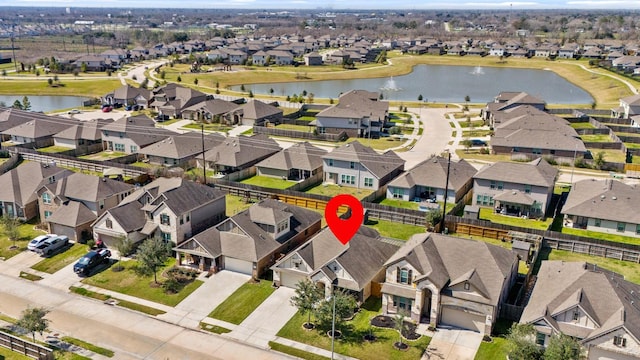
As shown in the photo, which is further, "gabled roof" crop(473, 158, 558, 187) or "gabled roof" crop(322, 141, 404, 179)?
"gabled roof" crop(322, 141, 404, 179)

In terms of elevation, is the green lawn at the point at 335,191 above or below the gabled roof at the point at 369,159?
below

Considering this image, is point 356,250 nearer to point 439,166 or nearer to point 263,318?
point 263,318

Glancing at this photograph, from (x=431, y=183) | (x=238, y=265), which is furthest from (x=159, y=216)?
(x=431, y=183)

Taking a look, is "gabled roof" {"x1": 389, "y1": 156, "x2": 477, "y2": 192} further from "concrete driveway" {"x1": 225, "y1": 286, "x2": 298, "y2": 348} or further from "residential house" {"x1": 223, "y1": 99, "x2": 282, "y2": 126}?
"residential house" {"x1": 223, "y1": 99, "x2": 282, "y2": 126}

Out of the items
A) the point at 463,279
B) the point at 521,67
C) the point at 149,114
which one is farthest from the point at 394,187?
the point at 521,67

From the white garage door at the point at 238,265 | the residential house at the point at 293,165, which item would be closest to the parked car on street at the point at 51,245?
the white garage door at the point at 238,265

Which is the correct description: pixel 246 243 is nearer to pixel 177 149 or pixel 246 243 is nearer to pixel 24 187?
pixel 24 187

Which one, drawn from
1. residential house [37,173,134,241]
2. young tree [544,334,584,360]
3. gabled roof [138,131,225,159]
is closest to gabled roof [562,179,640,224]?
young tree [544,334,584,360]

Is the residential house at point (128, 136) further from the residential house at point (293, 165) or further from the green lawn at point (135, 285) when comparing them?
the green lawn at point (135, 285)
